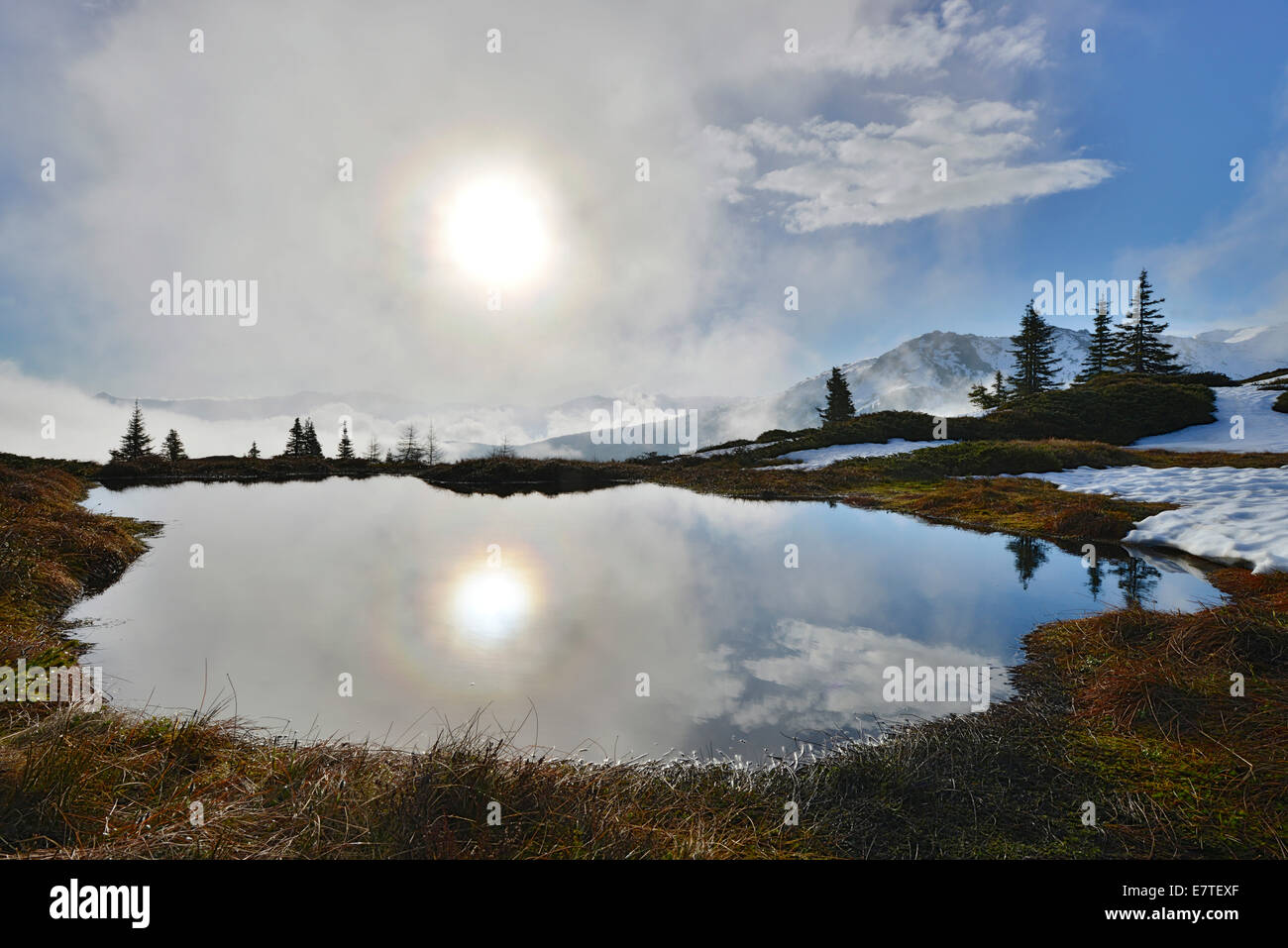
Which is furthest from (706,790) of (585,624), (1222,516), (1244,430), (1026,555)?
(1244,430)

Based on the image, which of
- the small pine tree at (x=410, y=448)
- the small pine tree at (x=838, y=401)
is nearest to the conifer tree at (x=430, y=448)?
the small pine tree at (x=410, y=448)

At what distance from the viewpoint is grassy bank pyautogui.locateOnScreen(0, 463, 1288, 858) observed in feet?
8.48

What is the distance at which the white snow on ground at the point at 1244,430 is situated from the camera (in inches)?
1108

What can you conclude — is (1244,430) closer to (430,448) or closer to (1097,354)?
(1097,354)

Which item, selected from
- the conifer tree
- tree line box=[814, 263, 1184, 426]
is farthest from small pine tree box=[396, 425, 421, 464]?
tree line box=[814, 263, 1184, 426]

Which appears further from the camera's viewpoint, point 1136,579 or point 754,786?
point 1136,579

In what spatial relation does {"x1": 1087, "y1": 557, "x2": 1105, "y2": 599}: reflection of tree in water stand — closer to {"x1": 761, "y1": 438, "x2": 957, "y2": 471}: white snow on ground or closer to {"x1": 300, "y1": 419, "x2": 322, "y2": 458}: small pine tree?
{"x1": 761, "y1": 438, "x2": 957, "y2": 471}: white snow on ground

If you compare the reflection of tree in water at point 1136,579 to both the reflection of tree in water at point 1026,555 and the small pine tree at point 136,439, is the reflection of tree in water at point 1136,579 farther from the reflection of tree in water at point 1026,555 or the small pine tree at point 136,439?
the small pine tree at point 136,439

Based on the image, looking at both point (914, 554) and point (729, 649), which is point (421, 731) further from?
point (914, 554)

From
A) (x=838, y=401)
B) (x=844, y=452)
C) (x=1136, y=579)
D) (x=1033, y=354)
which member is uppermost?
(x=1033, y=354)

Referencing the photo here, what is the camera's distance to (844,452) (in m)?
31.3

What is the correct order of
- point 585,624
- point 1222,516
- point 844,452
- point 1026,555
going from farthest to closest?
1. point 844,452
2. point 1222,516
3. point 1026,555
4. point 585,624

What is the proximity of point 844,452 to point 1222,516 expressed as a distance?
70.0ft

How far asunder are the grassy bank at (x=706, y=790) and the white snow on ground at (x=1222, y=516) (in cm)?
615
